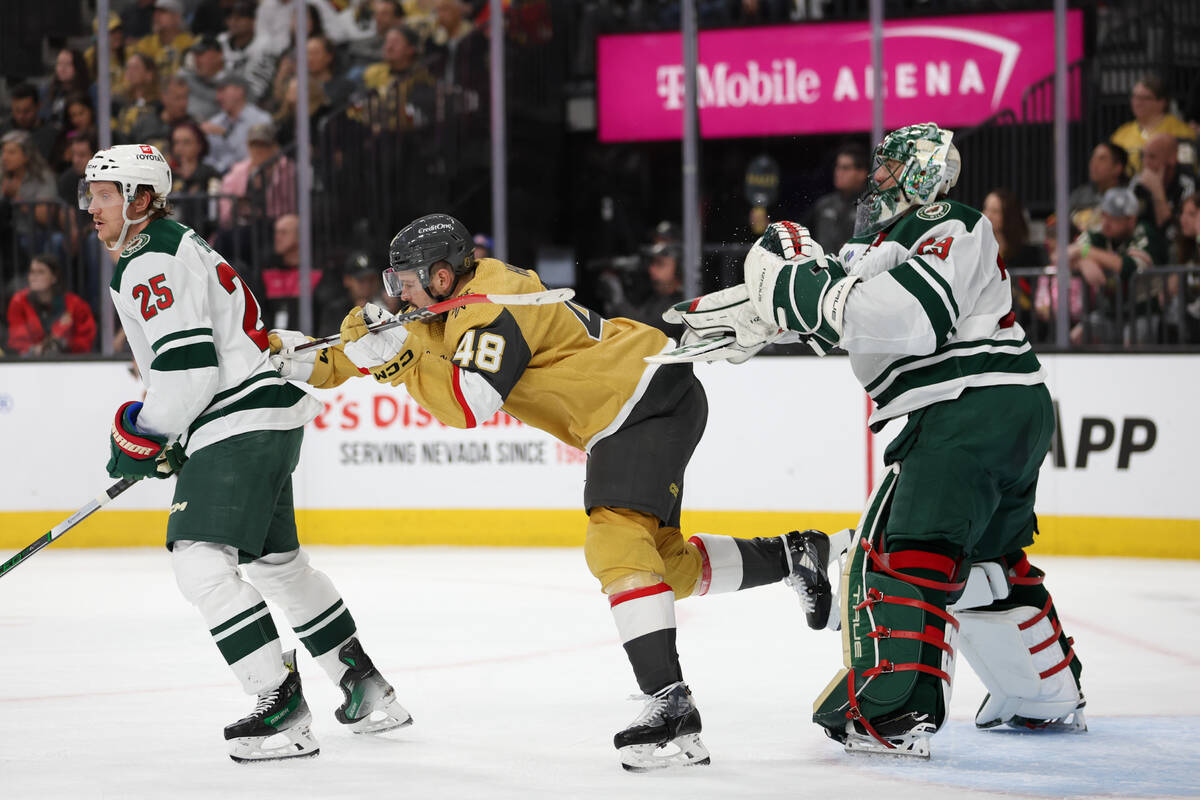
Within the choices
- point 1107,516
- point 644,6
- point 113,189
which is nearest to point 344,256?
point 644,6

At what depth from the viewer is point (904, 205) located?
3174mm

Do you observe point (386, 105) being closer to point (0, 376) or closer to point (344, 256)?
point (344, 256)

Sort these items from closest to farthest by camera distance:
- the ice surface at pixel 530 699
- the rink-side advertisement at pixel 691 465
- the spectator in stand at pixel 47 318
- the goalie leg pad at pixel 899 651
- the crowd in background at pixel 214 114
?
the ice surface at pixel 530 699 < the goalie leg pad at pixel 899 651 < the rink-side advertisement at pixel 691 465 < the spectator in stand at pixel 47 318 < the crowd in background at pixel 214 114

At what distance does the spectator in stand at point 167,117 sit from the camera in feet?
26.9

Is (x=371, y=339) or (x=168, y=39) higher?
(x=168, y=39)

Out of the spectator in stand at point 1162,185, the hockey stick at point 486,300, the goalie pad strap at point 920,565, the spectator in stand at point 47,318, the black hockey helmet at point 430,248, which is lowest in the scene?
the goalie pad strap at point 920,565

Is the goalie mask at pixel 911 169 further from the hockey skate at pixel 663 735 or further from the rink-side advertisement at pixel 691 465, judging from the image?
the rink-side advertisement at pixel 691 465

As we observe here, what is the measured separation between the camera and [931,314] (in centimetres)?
293

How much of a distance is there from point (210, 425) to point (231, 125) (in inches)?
216

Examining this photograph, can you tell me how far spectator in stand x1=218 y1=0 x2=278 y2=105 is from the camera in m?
8.57

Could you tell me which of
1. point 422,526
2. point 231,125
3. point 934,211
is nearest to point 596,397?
point 934,211

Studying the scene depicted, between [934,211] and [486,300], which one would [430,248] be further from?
[934,211]

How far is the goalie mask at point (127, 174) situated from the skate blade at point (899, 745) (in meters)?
1.73

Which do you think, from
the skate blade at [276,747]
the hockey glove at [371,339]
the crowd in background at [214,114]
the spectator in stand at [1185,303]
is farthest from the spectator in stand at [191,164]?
the skate blade at [276,747]
